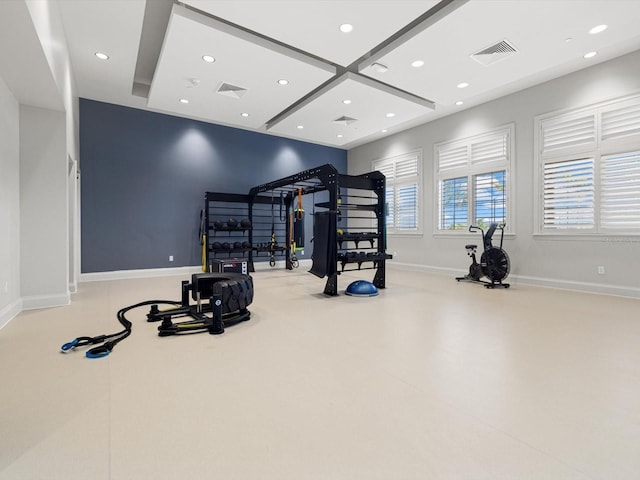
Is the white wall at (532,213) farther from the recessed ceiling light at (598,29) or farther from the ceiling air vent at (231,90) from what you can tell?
the ceiling air vent at (231,90)

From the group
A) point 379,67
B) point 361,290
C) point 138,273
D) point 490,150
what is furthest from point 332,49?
point 138,273

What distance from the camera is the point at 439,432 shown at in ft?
5.28

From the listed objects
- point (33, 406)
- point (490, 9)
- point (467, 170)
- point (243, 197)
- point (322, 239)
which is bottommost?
point (33, 406)

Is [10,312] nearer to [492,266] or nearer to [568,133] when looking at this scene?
[492,266]

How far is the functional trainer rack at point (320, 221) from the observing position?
17.0ft

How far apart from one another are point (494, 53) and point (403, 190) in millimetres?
4519

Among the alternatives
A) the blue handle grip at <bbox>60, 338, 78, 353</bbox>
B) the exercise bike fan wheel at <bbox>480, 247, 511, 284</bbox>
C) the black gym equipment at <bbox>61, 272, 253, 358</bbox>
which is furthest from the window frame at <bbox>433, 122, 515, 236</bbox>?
the blue handle grip at <bbox>60, 338, 78, 353</bbox>

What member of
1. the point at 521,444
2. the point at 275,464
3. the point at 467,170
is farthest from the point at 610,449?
the point at 467,170

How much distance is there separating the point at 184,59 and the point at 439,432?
557 cm

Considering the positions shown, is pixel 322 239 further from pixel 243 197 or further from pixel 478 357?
pixel 243 197

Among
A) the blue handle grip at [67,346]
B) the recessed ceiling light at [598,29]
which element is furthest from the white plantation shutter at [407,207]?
the blue handle grip at [67,346]

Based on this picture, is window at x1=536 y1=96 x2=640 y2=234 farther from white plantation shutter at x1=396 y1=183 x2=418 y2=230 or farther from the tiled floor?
white plantation shutter at x1=396 y1=183 x2=418 y2=230

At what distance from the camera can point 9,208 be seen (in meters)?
3.73

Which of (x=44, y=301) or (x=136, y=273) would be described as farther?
(x=136, y=273)
